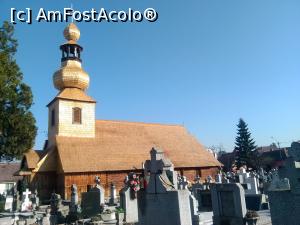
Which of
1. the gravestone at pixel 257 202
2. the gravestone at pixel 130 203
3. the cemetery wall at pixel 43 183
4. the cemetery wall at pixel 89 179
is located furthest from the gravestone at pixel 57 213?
the gravestone at pixel 257 202

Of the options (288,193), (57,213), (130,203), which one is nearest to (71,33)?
(57,213)

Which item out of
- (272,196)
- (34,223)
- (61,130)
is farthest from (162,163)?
(61,130)

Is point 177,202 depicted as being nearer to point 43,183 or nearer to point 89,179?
point 89,179

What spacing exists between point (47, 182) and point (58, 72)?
12.7 metres

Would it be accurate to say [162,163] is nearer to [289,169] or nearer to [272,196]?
[272,196]

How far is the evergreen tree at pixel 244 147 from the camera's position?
4784 cm

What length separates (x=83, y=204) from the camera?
673 inches

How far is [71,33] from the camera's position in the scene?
→ 115 feet

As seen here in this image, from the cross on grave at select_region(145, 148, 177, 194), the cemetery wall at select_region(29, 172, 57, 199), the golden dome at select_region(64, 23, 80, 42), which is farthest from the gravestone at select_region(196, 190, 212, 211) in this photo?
the golden dome at select_region(64, 23, 80, 42)

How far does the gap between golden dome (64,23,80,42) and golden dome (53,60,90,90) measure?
3380mm

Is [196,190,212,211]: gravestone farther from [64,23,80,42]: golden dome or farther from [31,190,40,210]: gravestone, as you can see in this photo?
[64,23,80,42]: golden dome

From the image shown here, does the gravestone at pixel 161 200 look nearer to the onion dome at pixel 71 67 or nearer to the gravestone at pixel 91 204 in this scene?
the gravestone at pixel 91 204

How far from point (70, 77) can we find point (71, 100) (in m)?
3.03

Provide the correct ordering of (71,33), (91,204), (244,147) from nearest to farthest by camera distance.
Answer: (91,204)
(71,33)
(244,147)
